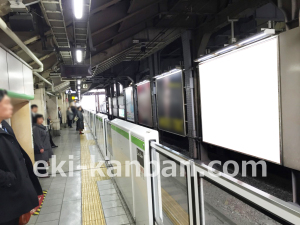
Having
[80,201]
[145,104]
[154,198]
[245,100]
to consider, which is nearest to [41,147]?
[80,201]

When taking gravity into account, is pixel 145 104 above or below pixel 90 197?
above

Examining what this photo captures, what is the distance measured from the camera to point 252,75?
3.94 metres

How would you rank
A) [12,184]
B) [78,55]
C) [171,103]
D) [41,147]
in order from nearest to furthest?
[12,184] < [41,147] < [78,55] < [171,103]

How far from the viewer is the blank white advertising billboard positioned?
139 inches

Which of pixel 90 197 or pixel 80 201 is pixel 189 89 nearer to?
pixel 90 197

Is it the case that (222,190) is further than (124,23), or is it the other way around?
(124,23)

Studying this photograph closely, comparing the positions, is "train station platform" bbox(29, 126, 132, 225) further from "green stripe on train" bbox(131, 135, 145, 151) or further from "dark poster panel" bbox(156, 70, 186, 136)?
"dark poster panel" bbox(156, 70, 186, 136)

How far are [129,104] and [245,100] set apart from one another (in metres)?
8.19

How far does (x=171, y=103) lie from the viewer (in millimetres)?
6938

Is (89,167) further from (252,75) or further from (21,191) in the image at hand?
(252,75)

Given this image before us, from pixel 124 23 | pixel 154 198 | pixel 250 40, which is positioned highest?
pixel 124 23

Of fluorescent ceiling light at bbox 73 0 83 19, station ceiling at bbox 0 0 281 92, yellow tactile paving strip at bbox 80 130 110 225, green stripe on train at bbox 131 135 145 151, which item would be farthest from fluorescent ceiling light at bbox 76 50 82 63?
green stripe on train at bbox 131 135 145 151

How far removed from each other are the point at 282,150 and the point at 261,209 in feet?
9.16

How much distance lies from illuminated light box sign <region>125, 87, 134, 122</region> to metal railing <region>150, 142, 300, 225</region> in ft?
27.3
